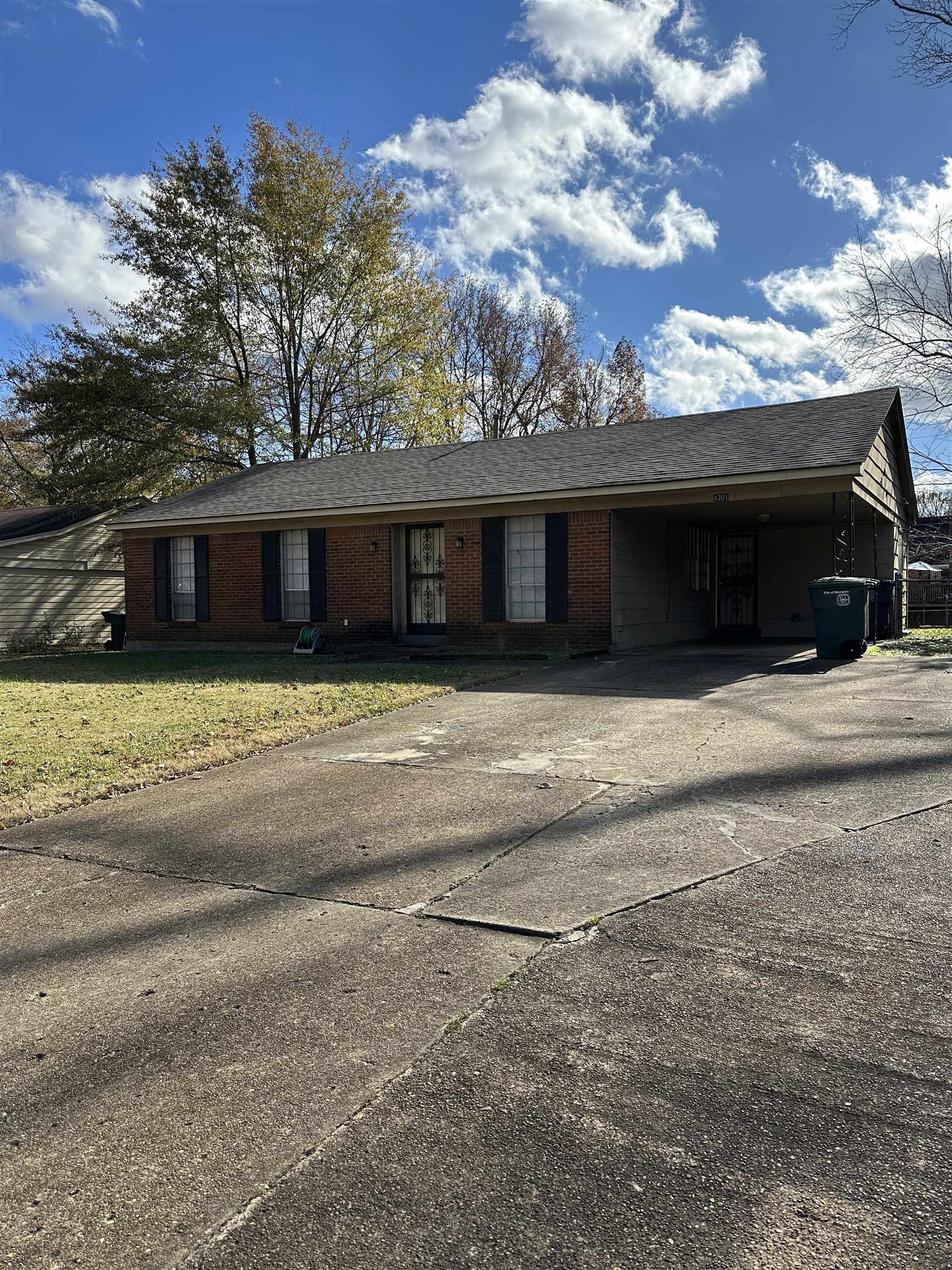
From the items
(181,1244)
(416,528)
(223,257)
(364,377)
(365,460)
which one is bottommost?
(181,1244)

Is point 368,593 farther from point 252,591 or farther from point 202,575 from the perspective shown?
point 202,575

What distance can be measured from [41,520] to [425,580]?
46.7ft

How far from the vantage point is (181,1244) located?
2.03 metres

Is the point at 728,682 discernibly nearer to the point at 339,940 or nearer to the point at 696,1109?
the point at 339,940

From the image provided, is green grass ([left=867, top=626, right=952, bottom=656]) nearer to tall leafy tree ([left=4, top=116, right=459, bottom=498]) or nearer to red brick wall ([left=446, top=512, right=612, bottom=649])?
red brick wall ([left=446, top=512, right=612, bottom=649])

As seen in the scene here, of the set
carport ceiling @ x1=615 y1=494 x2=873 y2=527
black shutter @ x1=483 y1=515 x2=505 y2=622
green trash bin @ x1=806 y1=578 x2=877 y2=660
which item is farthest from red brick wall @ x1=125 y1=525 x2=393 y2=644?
green trash bin @ x1=806 y1=578 x2=877 y2=660

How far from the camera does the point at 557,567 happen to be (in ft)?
47.4

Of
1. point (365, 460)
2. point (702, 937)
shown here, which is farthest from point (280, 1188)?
point (365, 460)

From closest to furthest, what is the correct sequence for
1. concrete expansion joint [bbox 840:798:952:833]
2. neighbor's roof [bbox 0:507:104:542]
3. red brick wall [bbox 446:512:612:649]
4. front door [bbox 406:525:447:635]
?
concrete expansion joint [bbox 840:798:952:833], red brick wall [bbox 446:512:612:649], front door [bbox 406:525:447:635], neighbor's roof [bbox 0:507:104:542]

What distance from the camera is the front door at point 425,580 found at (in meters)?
16.0

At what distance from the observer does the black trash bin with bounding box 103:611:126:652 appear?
66.8ft

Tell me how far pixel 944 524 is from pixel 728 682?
68.5 feet

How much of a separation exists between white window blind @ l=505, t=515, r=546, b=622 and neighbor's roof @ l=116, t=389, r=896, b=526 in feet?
2.19

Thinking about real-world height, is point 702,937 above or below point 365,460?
below
